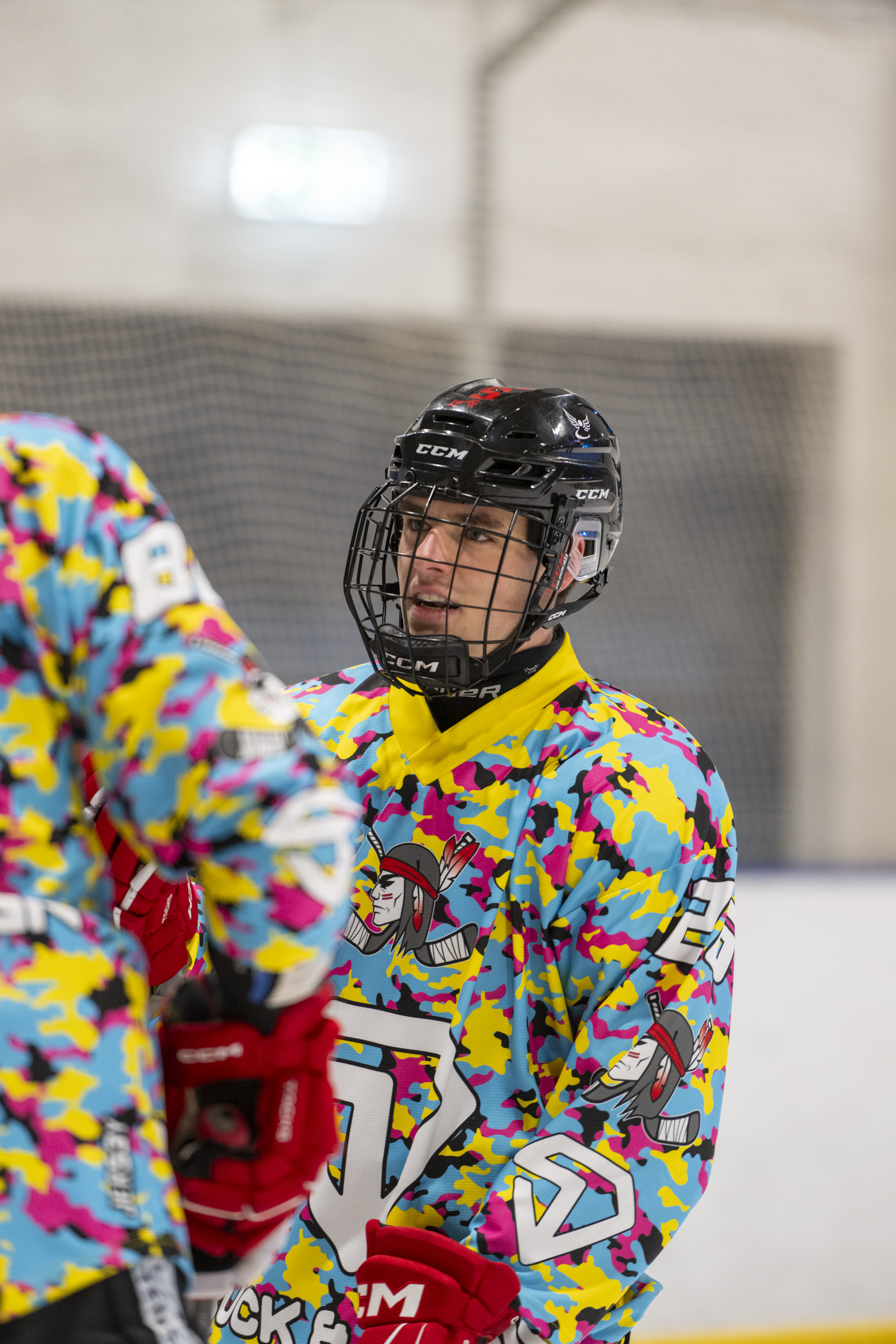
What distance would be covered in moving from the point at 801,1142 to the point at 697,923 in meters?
1.69

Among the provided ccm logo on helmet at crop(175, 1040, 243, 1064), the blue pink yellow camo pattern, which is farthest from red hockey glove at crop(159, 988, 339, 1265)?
the blue pink yellow camo pattern

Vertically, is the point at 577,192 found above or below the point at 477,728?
above

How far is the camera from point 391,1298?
114cm

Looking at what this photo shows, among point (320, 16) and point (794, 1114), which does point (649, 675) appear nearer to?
point (794, 1114)

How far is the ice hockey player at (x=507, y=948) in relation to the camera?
3.74 feet

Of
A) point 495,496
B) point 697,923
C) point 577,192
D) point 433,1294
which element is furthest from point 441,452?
point 577,192

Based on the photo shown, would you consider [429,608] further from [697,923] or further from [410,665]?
[697,923]

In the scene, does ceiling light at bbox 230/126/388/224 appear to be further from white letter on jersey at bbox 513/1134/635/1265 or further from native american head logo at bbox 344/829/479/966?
white letter on jersey at bbox 513/1134/635/1265

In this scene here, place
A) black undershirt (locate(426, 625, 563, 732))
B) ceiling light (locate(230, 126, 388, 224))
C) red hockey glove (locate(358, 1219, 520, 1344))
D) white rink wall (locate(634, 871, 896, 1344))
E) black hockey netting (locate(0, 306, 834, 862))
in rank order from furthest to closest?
1. ceiling light (locate(230, 126, 388, 224))
2. black hockey netting (locate(0, 306, 834, 862))
3. white rink wall (locate(634, 871, 896, 1344))
4. black undershirt (locate(426, 625, 563, 732))
5. red hockey glove (locate(358, 1219, 520, 1344))

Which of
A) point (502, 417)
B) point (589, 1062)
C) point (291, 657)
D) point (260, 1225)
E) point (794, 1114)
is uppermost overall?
point (502, 417)

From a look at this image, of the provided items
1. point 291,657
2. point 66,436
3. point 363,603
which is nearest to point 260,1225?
point 66,436

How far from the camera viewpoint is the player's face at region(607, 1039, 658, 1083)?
1.15 meters

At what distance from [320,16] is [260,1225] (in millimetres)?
4266

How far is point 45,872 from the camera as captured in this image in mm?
752
